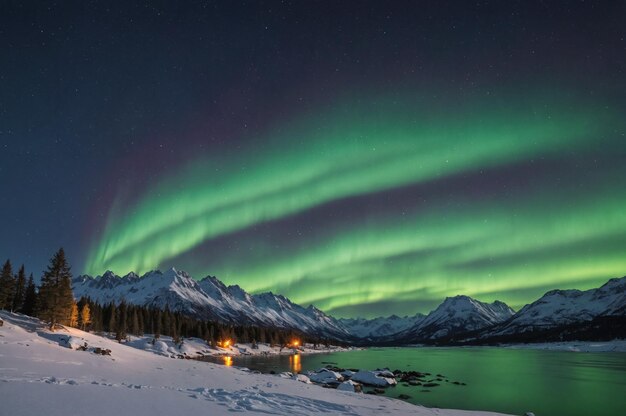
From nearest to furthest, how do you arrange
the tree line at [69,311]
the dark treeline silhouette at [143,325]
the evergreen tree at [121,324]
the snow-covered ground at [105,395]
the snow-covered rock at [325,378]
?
the snow-covered ground at [105,395] → the snow-covered rock at [325,378] → the tree line at [69,311] → the evergreen tree at [121,324] → the dark treeline silhouette at [143,325]

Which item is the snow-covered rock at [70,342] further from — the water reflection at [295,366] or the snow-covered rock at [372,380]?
the water reflection at [295,366]

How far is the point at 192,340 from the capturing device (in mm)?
168750

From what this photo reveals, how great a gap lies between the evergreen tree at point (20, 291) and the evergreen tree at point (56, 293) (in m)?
42.6

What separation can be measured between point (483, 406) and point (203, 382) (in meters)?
33.2

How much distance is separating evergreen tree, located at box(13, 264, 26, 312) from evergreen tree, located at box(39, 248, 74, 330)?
42597 millimetres

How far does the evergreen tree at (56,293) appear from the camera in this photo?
6786 centimetres

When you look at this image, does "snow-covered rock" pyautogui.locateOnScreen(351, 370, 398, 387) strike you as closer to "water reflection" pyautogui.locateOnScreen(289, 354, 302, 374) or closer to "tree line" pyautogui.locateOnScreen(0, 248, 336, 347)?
"water reflection" pyautogui.locateOnScreen(289, 354, 302, 374)

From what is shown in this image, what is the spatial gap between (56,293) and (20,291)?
5310 cm

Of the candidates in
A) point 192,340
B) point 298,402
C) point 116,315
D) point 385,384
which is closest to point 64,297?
point 385,384

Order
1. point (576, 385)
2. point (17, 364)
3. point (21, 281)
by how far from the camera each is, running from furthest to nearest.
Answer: point (21, 281)
point (576, 385)
point (17, 364)

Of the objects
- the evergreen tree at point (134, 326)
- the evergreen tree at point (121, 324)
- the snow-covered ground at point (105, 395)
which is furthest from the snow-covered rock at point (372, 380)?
the evergreen tree at point (134, 326)

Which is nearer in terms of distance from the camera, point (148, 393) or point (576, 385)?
point (148, 393)

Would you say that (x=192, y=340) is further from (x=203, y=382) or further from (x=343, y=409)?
(x=343, y=409)

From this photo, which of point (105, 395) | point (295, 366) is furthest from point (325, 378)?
point (105, 395)
